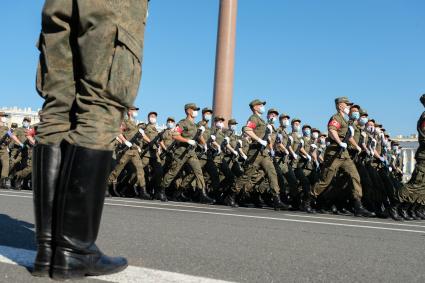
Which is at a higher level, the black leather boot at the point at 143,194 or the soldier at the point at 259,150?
the soldier at the point at 259,150

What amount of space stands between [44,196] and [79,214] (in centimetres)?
18

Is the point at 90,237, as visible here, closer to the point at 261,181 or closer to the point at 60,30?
the point at 60,30

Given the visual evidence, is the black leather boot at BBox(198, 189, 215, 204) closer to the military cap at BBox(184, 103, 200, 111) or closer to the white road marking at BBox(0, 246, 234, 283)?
the military cap at BBox(184, 103, 200, 111)

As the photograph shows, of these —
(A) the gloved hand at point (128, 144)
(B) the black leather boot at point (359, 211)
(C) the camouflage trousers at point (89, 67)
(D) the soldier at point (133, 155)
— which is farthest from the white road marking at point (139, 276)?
(A) the gloved hand at point (128, 144)

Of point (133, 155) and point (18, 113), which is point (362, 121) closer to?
point (133, 155)

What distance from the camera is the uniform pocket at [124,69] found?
97.4 inches

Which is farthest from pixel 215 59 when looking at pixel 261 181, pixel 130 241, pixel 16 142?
pixel 130 241

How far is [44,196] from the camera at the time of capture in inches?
96.7

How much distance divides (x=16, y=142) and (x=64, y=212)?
14736 millimetres

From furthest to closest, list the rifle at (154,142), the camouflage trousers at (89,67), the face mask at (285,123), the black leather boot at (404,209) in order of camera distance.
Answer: the rifle at (154,142) → the face mask at (285,123) → the black leather boot at (404,209) → the camouflage trousers at (89,67)

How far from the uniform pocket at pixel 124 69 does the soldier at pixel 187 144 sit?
1023 cm

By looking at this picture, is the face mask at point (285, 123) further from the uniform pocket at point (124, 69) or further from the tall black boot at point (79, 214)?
the tall black boot at point (79, 214)

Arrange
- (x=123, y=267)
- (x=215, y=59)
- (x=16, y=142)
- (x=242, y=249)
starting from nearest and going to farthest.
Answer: (x=123, y=267) < (x=242, y=249) < (x=16, y=142) < (x=215, y=59)

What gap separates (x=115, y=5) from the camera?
2.48 m
